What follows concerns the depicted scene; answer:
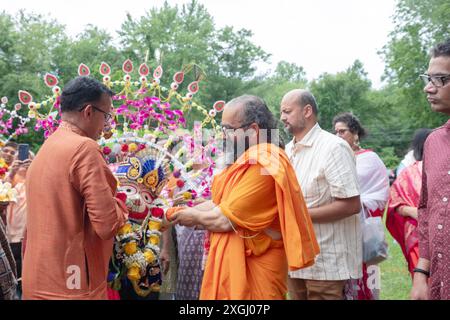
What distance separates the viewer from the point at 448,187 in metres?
2.38

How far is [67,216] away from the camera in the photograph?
8.64ft

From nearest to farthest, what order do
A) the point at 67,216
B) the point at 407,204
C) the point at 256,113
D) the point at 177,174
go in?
the point at 67,216 → the point at 256,113 → the point at 177,174 → the point at 407,204

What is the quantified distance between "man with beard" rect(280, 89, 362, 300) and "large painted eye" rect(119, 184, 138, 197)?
1.13 meters

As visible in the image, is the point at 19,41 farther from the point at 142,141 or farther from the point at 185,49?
the point at 142,141

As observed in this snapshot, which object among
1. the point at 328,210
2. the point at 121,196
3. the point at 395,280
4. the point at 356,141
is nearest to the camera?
the point at 121,196

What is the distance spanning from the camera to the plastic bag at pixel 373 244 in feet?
13.5

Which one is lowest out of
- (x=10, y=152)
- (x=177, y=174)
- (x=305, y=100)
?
(x=177, y=174)

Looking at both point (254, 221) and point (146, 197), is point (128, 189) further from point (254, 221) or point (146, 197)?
point (254, 221)

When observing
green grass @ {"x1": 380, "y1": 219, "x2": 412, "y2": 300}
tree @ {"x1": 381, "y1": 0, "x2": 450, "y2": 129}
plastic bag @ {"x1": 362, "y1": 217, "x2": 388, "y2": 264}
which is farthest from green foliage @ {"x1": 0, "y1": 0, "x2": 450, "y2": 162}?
plastic bag @ {"x1": 362, "y1": 217, "x2": 388, "y2": 264}

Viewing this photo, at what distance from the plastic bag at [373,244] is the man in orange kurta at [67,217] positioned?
85.2 inches

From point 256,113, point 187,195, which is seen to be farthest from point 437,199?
point 187,195

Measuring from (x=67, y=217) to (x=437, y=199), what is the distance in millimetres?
1735

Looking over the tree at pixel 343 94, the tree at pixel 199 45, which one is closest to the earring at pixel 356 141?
the tree at pixel 199 45

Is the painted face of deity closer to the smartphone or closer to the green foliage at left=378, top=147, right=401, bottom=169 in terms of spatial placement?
the smartphone
